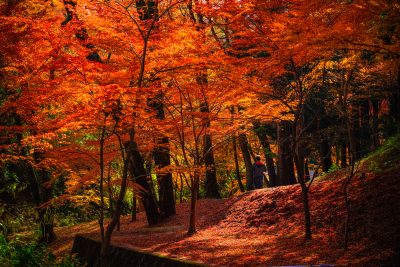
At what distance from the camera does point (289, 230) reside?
31.9ft

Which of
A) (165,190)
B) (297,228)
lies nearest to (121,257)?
(297,228)

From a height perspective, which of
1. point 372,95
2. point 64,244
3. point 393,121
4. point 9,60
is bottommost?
point 64,244

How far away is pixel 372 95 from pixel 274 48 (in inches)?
263

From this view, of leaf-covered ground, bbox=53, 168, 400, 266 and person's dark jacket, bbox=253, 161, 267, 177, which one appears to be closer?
leaf-covered ground, bbox=53, 168, 400, 266

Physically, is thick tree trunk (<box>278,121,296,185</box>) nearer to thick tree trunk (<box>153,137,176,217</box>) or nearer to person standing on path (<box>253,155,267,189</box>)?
person standing on path (<box>253,155,267,189</box>)

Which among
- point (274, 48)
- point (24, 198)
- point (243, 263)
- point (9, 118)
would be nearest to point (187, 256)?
point (243, 263)

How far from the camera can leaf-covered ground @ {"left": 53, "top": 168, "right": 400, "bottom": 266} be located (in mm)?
7070

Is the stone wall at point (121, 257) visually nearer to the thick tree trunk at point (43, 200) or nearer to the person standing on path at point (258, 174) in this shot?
the thick tree trunk at point (43, 200)

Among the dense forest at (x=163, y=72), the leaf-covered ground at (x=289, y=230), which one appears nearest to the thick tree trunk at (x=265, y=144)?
the dense forest at (x=163, y=72)

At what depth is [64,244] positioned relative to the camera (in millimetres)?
13805

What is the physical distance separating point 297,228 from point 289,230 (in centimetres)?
19

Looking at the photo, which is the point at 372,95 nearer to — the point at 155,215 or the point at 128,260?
the point at 155,215

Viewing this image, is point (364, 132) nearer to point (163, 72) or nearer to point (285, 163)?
point (285, 163)

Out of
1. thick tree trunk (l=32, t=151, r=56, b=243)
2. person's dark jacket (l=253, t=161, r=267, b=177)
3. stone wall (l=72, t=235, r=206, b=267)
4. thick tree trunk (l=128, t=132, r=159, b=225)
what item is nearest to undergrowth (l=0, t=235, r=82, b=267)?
stone wall (l=72, t=235, r=206, b=267)
